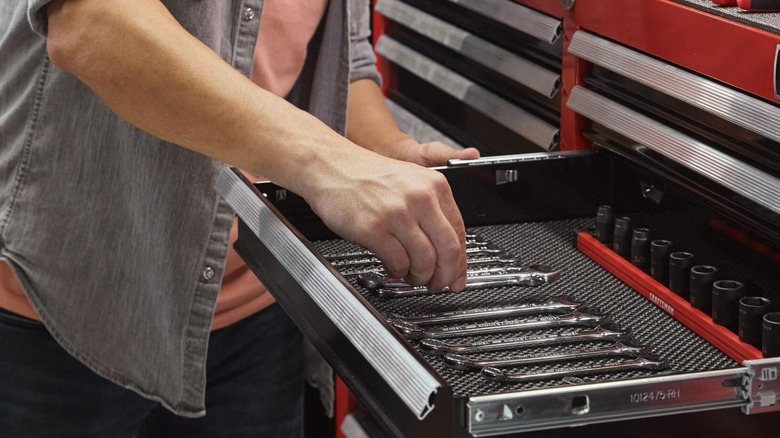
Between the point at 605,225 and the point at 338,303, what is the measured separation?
435mm

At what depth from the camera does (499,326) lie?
1.02 meters

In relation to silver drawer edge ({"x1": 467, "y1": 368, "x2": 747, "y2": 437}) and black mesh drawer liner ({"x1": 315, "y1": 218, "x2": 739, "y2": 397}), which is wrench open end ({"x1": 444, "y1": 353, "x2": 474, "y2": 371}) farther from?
silver drawer edge ({"x1": 467, "y1": 368, "x2": 747, "y2": 437})

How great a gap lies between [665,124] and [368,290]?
1.14 ft

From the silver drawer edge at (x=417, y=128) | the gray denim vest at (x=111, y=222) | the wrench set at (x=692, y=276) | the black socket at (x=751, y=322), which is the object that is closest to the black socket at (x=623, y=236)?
the wrench set at (x=692, y=276)

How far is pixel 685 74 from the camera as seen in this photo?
3.67 feet

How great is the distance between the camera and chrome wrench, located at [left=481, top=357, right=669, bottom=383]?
2.94 ft

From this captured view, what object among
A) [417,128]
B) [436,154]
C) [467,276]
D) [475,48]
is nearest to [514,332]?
[467,276]

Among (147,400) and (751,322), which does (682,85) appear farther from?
(147,400)

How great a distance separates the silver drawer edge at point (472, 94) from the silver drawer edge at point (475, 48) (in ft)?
0.14

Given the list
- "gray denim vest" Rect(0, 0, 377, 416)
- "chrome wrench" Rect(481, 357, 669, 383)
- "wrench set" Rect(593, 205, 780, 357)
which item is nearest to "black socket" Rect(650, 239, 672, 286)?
"wrench set" Rect(593, 205, 780, 357)

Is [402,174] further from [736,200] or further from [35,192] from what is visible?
[35,192]

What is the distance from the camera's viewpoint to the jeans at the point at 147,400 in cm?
138

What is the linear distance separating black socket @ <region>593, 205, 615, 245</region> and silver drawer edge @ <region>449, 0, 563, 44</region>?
0.83 feet

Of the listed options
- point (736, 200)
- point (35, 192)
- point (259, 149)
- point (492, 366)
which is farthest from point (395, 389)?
point (35, 192)
